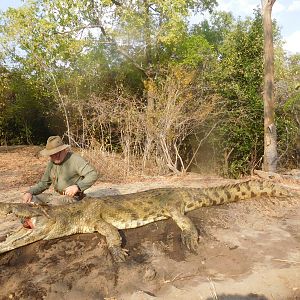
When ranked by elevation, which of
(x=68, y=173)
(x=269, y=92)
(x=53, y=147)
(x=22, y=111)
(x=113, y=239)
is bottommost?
(x=113, y=239)

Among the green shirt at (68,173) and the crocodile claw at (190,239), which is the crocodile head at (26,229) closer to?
the green shirt at (68,173)

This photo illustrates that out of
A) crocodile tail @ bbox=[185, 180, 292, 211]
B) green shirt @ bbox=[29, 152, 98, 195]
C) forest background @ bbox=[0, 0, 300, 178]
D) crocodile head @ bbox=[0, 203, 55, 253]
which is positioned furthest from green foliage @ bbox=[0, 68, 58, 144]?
crocodile head @ bbox=[0, 203, 55, 253]

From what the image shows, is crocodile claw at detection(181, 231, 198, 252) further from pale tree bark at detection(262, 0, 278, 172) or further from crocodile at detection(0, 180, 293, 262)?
pale tree bark at detection(262, 0, 278, 172)

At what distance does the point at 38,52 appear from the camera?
626 inches

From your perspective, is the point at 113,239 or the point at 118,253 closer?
the point at 118,253

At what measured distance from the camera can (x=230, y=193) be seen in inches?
255

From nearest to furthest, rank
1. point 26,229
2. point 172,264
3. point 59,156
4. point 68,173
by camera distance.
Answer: point 172,264 → point 26,229 → point 59,156 → point 68,173

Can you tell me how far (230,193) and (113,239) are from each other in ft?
8.00

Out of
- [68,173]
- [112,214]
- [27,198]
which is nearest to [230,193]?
[112,214]

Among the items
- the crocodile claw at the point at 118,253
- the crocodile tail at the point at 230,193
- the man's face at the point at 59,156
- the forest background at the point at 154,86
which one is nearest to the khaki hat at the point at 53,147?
the man's face at the point at 59,156

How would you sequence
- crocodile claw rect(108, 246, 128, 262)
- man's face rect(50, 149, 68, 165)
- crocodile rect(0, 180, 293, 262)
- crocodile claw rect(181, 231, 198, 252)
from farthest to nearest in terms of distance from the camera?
man's face rect(50, 149, 68, 165)
crocodile claw rect(181, 231, 198, 252)
crocodile rect(0, 180, 293, 262)
crocodile claw rect(108, 246, 128, 262)

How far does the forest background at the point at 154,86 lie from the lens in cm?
1165

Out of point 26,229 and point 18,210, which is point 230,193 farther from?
point 18,210

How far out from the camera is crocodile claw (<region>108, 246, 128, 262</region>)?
4.60 metres
